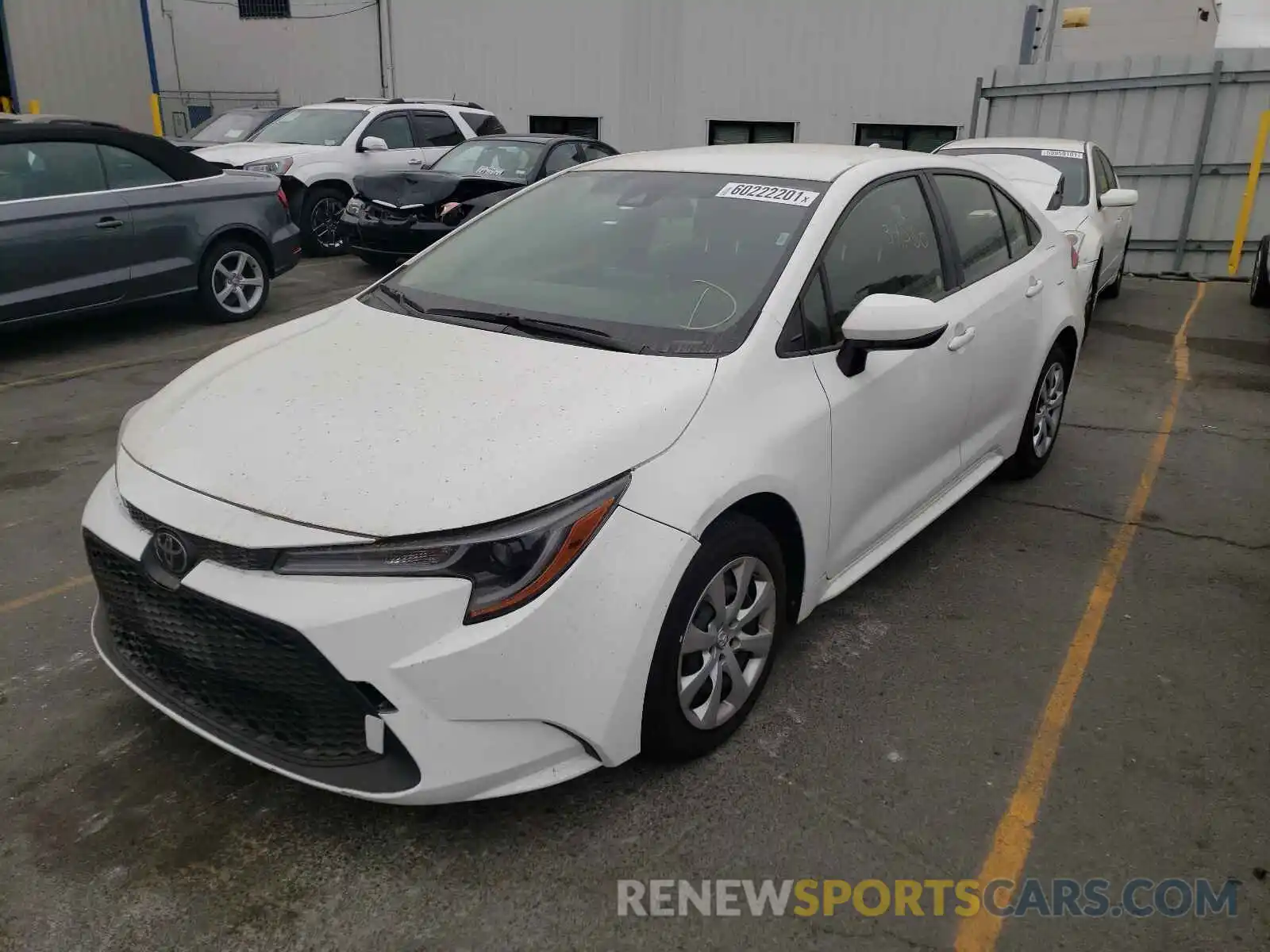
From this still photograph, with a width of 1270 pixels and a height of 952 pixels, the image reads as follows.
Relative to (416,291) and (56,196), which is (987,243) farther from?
(56,196)

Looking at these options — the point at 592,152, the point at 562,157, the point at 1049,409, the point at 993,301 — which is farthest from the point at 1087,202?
the point at 592,152

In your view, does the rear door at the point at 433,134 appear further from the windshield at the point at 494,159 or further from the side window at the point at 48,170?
the side window at the point at 48,170

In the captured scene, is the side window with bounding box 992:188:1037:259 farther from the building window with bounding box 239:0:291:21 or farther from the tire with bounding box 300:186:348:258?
the building window with bounding box 239:0:291:21

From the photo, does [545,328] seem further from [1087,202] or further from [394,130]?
[394,130]

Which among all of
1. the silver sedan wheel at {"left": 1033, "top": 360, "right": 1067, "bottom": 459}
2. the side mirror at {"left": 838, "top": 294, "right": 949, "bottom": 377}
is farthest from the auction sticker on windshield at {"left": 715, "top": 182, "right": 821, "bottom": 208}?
the silver sedan wheel at {"left": 1033, "top": 360, "right": 1067, "bottom": 459}

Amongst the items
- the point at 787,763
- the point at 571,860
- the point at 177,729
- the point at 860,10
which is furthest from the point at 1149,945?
the point at 860,10

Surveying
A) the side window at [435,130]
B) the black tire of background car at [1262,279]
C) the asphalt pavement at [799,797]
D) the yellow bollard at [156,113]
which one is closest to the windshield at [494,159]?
the side window at [435,130]

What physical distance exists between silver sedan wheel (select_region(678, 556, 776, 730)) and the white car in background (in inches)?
218

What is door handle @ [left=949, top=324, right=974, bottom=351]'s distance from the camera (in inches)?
149

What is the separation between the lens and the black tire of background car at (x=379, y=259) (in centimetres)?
1023

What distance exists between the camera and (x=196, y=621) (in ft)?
7.91

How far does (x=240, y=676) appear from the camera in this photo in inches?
94.1

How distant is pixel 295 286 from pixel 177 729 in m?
7.86

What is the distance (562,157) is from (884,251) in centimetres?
803
